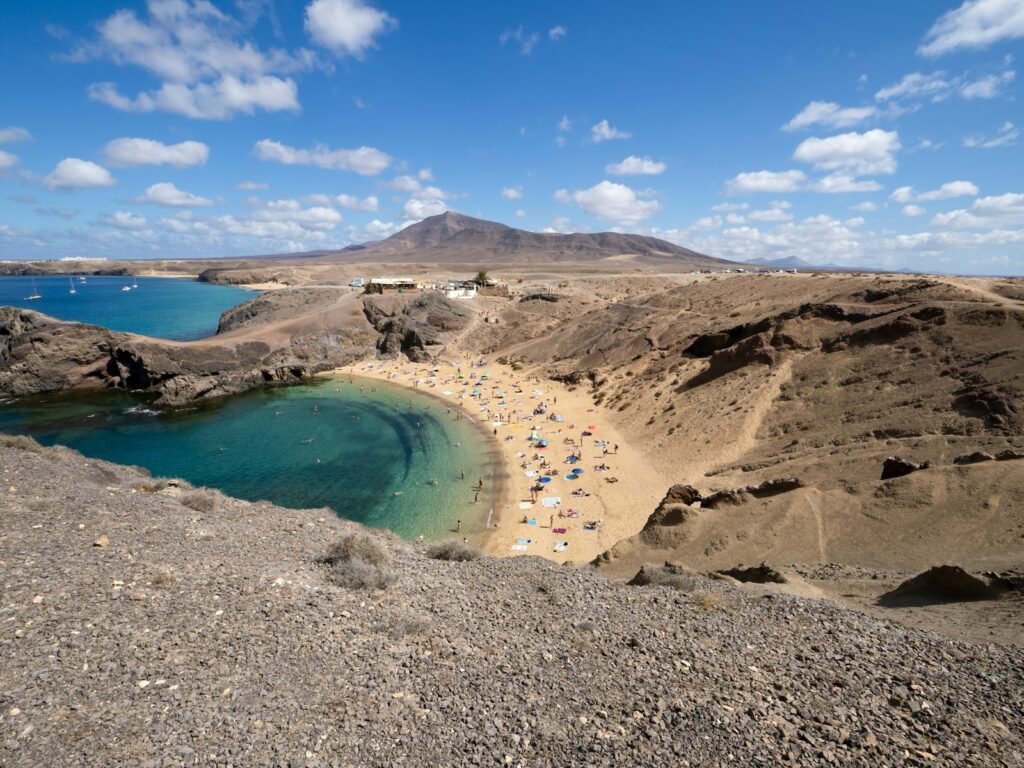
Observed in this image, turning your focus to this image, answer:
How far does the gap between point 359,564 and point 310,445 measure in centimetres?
2510

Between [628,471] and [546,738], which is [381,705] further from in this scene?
[628,471]

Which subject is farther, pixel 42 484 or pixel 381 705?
pixel 42 484

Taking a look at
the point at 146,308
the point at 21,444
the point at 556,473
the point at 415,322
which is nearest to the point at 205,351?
the point at 415,322

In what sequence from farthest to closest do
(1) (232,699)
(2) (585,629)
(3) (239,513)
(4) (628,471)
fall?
(4) (628,471) < (3) (239,513) < (2) (585,629) < (1) (232,699)

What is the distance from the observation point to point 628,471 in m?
28.4

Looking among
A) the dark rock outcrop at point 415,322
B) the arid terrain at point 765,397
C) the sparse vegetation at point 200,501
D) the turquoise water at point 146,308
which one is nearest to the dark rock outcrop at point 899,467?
the arid terrain at point 765,397

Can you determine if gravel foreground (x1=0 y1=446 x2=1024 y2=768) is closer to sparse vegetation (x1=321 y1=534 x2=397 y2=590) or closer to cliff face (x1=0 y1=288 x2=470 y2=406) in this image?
sparse vegetation (x1=321 y1=534 x2=397 y2=590)

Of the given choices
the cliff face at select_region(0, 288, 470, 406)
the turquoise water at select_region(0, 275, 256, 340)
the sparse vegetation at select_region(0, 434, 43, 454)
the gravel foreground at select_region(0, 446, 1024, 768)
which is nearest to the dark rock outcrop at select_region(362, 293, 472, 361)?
the cliff face at select_region(0, 288, 470, 406)

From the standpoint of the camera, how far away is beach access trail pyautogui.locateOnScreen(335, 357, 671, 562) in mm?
22766

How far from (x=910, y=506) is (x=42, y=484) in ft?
87.3

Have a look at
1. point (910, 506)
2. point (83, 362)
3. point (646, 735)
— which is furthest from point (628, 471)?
point (83, 362)

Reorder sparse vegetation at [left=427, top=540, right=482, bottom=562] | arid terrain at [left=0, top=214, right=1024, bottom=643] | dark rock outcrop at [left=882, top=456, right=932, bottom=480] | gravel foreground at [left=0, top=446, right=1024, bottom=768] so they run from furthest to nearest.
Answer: dark rock outcrop at [left=882, top=456, right=932, bottom=480] → sparse vegetation at [left=427, top=540, right=482, bottom=562] → arid terrain at [left=0, top=214, right=1024, bottom=643] → gravel foreground at [left=0, top=446, right=1024, bottom=768]

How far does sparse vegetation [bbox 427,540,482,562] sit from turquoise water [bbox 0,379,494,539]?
8.22 meters

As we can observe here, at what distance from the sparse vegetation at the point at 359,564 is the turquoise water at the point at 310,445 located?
33.7 feet
